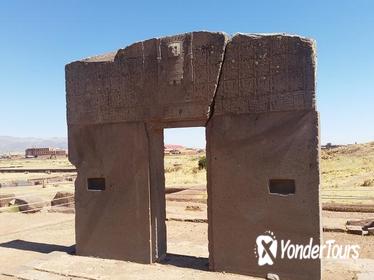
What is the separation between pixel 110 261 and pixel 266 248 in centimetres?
274

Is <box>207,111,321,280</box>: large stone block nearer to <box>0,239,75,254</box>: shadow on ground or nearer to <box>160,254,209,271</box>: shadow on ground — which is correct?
<box>160,254,209,271</box>: shadow on ground

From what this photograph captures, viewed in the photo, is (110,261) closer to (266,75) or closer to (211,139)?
(211,139)

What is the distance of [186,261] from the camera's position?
6.73 meters

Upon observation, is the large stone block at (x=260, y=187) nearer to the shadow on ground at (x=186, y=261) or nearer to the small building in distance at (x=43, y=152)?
the shadow on ground at (x=186, y=261)

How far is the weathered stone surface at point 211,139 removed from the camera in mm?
5430

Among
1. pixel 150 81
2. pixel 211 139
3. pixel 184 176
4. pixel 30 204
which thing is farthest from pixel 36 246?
pixel 184 176

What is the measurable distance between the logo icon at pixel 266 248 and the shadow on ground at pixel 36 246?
3684mm

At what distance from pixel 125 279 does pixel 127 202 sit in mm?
1333

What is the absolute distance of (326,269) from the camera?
6145mm

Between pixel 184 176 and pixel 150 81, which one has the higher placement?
pixel 150 81

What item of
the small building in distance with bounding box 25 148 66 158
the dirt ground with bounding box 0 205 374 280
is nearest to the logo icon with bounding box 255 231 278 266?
the dirt ground with bounding box 0 205 374 280

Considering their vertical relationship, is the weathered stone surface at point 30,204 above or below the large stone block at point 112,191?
below

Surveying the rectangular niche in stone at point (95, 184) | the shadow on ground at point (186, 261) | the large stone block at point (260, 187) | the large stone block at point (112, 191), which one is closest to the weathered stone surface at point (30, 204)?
the large stone block at point (112, 191)

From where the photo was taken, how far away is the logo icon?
18.4ft
